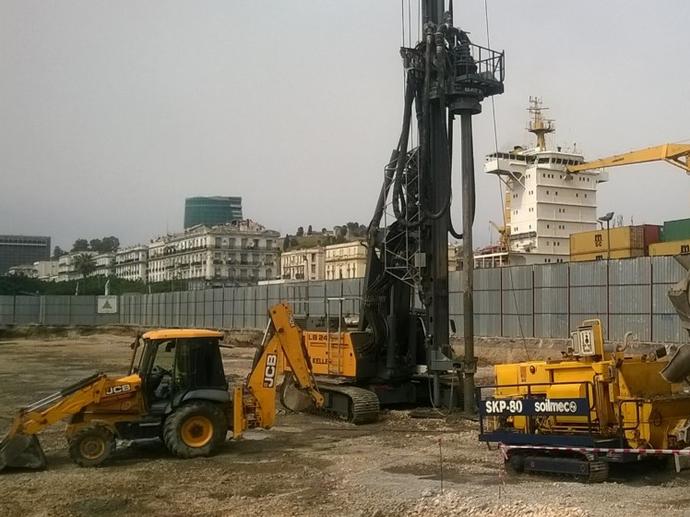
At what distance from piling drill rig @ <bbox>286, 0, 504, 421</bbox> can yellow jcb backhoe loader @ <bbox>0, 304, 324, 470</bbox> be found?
4153 millimetres

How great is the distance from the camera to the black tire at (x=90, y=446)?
12172 millimetres

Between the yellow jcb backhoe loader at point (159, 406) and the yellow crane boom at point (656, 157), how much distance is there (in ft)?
177

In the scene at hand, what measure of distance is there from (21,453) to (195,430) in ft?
8.83

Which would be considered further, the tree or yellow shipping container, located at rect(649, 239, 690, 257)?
the tree

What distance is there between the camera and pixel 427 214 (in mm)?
17547

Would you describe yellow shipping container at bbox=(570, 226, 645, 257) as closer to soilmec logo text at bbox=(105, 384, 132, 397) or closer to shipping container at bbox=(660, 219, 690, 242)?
shipping container at bbox=(660, 219, 690, 242)

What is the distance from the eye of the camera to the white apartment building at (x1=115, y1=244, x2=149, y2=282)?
184750 mm

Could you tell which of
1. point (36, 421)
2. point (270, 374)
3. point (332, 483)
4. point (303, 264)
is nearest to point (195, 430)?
Answer: point (270, 374)

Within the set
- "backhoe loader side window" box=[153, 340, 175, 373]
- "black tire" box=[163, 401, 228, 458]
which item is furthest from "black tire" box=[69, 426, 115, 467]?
"backhoe loader side window" box=[153, 340, 175, 373]

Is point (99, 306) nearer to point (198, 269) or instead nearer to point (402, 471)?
point (198, 269)

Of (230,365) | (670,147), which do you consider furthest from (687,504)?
(670,147)

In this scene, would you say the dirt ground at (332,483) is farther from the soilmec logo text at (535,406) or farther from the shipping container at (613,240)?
the shipping container at (613,240)

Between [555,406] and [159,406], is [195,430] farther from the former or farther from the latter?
[555,406]

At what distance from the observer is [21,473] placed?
11.8m
